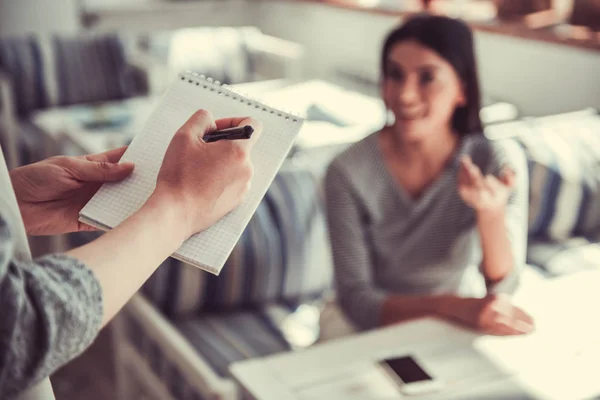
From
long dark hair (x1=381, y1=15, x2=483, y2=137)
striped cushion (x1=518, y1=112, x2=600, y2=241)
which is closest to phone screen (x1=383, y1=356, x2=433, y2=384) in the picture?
long dark hair (x1=381, y1=15, x2=483, y2=137)

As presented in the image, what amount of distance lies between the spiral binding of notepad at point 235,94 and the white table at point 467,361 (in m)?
0.43

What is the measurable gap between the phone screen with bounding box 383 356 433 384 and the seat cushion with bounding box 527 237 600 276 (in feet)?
3.90

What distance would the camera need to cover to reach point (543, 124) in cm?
234

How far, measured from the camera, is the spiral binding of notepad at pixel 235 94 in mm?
746

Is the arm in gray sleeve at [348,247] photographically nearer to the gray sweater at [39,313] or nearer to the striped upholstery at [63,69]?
the gray sweater at [39,313]

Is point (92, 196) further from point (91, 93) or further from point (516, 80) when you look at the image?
point (91, 93)

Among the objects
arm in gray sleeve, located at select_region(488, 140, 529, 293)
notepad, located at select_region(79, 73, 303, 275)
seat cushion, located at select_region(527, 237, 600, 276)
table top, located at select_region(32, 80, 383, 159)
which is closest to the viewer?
notepad, located at select_region(79, 73, 303, 275)

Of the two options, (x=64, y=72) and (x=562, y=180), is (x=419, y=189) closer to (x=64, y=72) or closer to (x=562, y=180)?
(x=562, y=180)

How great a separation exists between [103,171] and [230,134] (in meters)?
0.14

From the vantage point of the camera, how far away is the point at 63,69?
3.74 meters

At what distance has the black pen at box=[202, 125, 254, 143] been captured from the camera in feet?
2.22

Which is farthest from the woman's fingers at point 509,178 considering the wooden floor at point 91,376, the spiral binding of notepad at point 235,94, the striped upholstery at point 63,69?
the striped upholstery at point 63,69

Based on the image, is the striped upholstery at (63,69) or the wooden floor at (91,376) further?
the striped upholstery at (63,69)

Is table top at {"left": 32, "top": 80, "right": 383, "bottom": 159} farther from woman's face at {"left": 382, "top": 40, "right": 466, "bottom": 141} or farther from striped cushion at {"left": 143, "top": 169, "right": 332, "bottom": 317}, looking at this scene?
woman's face at {"left": 382, "top": 40, "right": 466, "bottom": 141}
